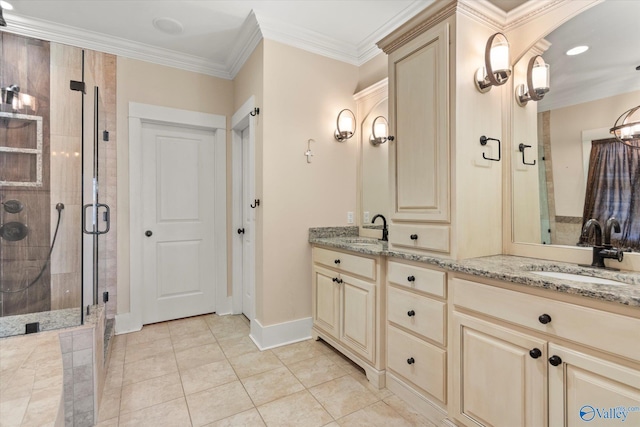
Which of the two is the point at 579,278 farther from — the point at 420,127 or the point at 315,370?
the point at 315,370

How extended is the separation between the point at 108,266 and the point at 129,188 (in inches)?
29.9

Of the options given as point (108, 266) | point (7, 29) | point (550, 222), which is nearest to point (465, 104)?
point (550, 222)

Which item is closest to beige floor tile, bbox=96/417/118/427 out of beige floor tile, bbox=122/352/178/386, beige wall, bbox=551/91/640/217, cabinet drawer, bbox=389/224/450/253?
beige floor tile, bbox=122/352/178/386

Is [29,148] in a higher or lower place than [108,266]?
higher

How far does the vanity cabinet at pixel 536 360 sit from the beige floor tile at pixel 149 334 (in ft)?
8.28

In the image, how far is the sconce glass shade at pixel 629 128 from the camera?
4.44ft

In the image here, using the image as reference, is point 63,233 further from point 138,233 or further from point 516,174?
point 516,174

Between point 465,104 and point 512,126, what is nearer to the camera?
point 465,104

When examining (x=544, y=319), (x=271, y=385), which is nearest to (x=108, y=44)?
(x=271, y=385)

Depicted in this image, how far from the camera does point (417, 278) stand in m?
1.72

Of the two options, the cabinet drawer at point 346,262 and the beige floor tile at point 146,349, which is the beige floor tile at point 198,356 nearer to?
the beige floor tile at point 146,349

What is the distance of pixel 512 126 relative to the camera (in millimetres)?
1799

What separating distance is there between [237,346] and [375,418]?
1346 millimetres

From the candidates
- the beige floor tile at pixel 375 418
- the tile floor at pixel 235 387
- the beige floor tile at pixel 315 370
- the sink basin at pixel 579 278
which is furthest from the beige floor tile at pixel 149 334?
the sink basin at pixel 579 278
